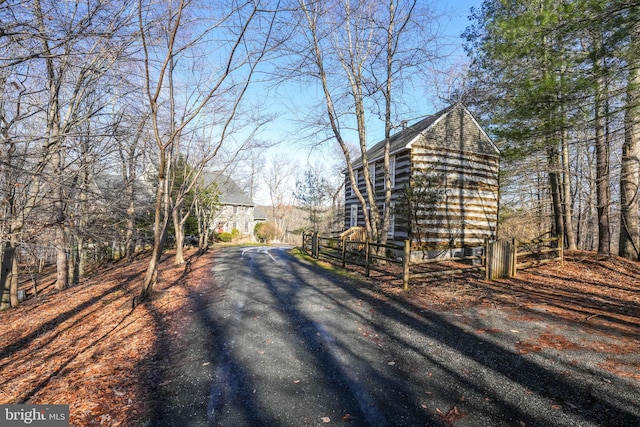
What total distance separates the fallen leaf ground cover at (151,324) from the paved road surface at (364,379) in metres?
0.49

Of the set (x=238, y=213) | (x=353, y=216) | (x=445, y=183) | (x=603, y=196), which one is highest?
(x=445, y=183)

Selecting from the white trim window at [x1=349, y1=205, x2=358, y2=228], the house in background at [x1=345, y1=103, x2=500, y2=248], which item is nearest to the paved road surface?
the house in background at [x1=345, y1=103, x2=500, y2=248]

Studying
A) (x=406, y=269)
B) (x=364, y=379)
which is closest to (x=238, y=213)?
(x=406, y=269)

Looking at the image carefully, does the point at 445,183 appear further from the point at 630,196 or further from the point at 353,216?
the point at 630,196

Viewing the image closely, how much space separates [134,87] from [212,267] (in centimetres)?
732

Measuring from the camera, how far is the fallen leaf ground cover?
403 cm

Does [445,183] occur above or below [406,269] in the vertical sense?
above

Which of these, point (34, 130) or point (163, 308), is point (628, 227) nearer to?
point (163, 308)

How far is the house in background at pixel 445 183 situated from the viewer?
13961 millimetres

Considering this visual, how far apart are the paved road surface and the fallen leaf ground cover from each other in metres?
0.49

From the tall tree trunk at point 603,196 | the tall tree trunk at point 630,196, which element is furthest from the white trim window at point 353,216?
the tall tree trunk at point 630,196

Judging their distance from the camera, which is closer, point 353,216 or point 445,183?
point 445,183

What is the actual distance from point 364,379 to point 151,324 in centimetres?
483

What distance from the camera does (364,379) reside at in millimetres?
3988
